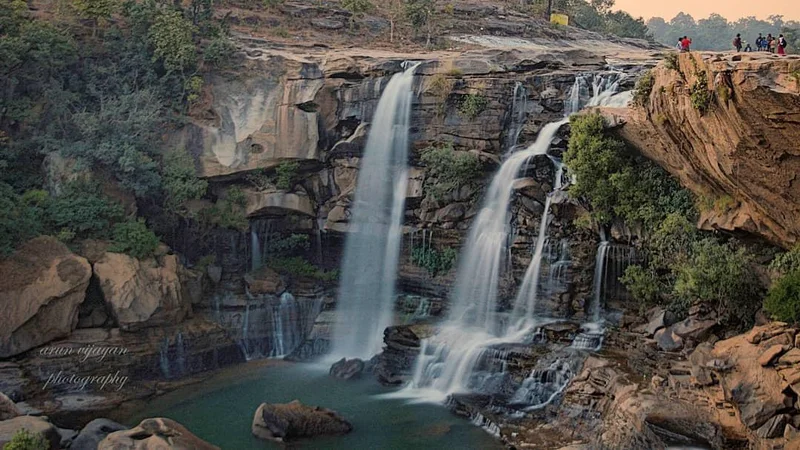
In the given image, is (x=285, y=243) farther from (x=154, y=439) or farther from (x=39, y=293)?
(x=154, y=439)

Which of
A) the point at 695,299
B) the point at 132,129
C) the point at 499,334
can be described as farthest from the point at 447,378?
the point at 132,129

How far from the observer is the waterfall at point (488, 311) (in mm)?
20844

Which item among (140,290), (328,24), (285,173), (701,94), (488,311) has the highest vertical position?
(328,24)

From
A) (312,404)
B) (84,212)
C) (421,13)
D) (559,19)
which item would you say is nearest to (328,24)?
(421,13)

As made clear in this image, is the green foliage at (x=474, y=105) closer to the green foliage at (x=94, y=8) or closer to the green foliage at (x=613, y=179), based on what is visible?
the green foliage at (x=613, y=179)

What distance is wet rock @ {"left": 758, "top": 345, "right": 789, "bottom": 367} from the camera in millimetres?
14922

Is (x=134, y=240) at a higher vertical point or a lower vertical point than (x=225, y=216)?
lower

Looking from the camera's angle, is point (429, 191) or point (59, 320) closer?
point (59, 320)

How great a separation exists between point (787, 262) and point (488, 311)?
9.04m

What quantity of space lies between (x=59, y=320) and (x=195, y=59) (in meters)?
11.0

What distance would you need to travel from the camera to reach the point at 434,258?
2591cm

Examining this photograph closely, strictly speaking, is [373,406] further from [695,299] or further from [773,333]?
[773,333]

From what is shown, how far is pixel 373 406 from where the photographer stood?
20594mm

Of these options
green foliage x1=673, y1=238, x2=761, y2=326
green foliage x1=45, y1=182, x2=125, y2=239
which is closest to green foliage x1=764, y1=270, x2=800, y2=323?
green foliage x1=673, y1=238, x2=761, y2=326
